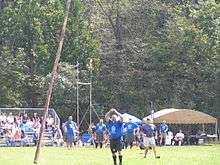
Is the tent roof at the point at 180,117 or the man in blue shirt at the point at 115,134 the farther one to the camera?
the tent roof at the point at 180,117

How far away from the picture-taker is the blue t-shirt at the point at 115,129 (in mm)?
19938

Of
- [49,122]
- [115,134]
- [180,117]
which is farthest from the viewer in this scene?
[180,117]

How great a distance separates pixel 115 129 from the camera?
20.0 metres

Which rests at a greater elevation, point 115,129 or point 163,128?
point 163,128

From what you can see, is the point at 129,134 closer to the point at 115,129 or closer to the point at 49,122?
the point at 49,122

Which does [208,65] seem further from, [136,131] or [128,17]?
[136,131]

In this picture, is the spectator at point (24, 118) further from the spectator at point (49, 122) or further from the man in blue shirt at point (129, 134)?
the man in blue shirt at point (129, 134)

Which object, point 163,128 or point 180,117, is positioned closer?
point 163,128

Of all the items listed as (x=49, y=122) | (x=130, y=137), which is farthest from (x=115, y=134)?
(x=49, y=122)

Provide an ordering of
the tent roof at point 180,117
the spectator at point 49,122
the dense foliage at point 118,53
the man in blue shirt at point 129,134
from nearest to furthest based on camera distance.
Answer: the man in blue shirt at point 129,134, the spectator at point 49,122, the tent roof at point 180,117, the dense foliage at point 118,53

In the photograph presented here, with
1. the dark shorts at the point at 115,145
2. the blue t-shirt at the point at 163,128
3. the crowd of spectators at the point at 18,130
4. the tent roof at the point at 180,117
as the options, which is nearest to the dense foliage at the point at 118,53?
the tent roof at the point at 180,117

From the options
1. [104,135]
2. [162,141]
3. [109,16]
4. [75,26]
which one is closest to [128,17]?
[109,16]

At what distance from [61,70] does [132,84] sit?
6.04m

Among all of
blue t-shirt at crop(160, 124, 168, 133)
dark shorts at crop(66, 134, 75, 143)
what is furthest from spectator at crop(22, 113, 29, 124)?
blue t-shirt at crop(160, 124, 168, 133)
